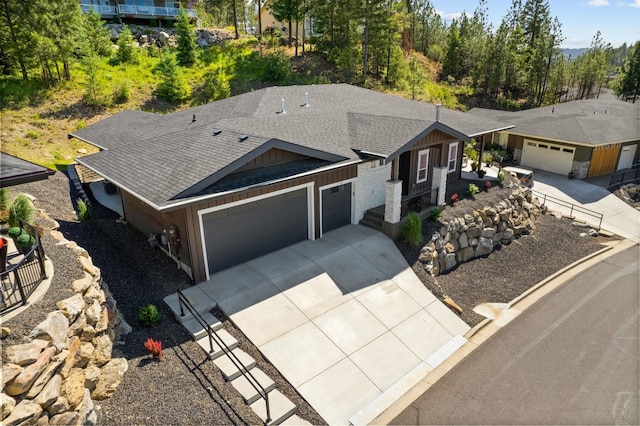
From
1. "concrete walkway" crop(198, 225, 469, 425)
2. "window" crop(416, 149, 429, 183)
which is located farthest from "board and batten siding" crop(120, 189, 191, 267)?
"window" crop(416, 149, 429, 183)

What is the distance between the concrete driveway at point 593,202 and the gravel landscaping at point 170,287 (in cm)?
179

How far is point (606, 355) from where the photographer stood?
1165 centimetres

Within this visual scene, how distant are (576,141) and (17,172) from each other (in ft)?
97.1

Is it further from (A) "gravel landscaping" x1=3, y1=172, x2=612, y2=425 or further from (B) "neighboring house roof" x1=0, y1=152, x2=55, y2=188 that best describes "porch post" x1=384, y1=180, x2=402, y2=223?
(B) "neighboring house roof" x1=0, y1=152, x2=55, y2=188

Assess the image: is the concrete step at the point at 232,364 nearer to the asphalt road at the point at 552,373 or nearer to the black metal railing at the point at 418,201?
the asphalt road at the point at 552,373

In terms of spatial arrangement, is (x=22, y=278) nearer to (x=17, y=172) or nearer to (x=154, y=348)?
(x=17, y=172)

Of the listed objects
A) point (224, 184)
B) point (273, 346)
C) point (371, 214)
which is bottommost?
point (273, 346)

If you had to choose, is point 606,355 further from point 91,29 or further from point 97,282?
point 91,29

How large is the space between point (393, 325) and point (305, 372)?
11.2ft

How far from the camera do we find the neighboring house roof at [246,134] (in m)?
12.2

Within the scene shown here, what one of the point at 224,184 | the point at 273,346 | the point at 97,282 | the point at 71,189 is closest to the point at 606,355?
the point at 273,346

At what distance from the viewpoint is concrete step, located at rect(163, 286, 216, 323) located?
11186 mm

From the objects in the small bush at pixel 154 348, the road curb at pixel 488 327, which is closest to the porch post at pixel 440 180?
the road curb at pixel 488 327

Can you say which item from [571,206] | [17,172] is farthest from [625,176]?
[17,172]
